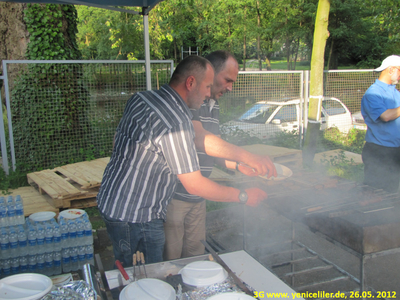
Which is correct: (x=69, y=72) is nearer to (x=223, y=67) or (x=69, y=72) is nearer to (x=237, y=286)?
(x=223, y=67)

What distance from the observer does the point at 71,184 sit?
515cm

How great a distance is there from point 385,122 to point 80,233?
3.59m

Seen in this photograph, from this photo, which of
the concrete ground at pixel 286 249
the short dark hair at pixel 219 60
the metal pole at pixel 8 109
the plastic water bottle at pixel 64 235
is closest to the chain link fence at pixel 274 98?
the concrete ground at pixel 286 249

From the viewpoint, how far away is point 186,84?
211cm

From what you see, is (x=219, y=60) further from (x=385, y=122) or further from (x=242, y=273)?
(x=385, y=122)

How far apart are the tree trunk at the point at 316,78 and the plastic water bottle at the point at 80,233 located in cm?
454

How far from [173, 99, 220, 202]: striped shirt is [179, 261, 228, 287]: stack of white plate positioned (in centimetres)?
95

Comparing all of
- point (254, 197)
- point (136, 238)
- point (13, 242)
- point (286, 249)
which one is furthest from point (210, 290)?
point (286, 249)

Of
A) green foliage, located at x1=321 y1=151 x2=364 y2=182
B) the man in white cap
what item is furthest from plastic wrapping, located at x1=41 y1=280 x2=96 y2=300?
green foliage, located at x1=321 y1=151 x2=364 y2=182

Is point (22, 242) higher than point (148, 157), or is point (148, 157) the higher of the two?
point (148, 157)

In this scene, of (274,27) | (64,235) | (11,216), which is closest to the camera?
(64,235)

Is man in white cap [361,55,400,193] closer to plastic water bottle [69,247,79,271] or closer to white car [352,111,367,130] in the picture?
plastic water bottle [69,247,79,271]

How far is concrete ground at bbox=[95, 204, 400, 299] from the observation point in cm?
338

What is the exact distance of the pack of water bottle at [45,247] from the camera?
2814 mm
